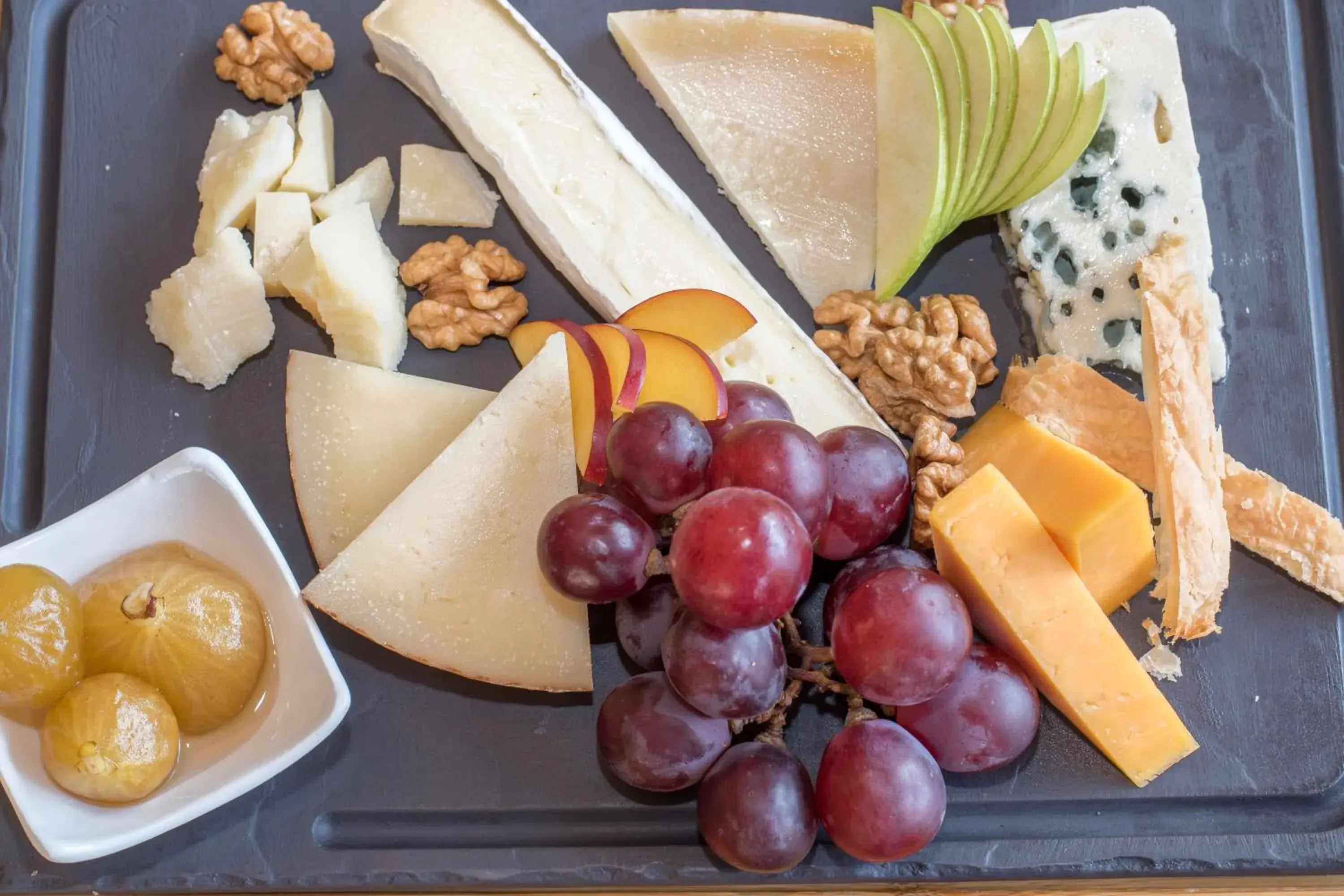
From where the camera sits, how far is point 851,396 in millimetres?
1447

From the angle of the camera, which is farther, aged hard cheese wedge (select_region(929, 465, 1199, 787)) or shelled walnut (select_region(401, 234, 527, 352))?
shelled walnut (select_region(401, 234, 527, 352))

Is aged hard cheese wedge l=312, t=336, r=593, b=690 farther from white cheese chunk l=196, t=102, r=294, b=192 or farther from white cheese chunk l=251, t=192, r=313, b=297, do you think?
white cheese chunk l=196, t=102, r=294, b=192

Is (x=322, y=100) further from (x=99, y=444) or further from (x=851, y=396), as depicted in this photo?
(x=851, y=396)

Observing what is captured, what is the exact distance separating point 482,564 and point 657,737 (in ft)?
1.02

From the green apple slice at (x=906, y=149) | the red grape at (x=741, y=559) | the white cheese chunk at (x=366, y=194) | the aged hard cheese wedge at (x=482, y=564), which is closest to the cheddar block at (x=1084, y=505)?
the green apple slice at (x=906, y=149)

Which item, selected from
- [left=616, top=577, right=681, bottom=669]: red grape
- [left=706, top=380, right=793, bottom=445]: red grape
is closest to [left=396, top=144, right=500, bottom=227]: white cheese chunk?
[left=706, top=380, right=793, bottom=445]: red grape

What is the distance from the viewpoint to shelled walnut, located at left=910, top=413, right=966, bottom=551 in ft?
4.47

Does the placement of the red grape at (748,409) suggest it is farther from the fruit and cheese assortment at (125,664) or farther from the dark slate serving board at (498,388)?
the fruit and cheese assortment at (125,664)

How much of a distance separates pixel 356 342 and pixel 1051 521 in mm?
903

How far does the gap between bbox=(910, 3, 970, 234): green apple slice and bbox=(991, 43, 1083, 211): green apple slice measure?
0.08 metres

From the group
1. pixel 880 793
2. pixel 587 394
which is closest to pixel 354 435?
pixel 587 394

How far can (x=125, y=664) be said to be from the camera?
1236mm

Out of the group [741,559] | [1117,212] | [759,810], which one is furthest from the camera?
[1117,212]

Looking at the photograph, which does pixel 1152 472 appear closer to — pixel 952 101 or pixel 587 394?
pixel 952 101
